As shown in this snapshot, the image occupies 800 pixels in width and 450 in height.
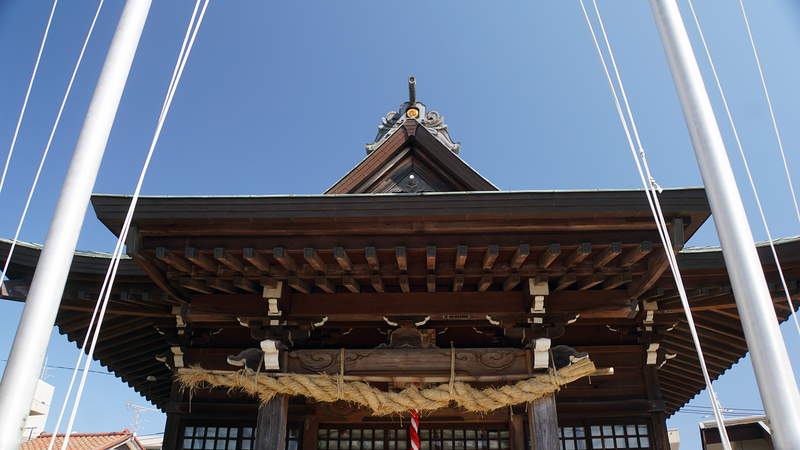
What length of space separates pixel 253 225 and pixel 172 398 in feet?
11.7

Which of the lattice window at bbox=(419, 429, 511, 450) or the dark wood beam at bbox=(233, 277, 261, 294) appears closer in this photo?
the dark wood beam at bbox=(233, 277, 261, 294)

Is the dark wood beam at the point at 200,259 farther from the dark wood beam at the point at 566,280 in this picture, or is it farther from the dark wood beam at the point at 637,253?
the dark wood beam at the point at 637,253

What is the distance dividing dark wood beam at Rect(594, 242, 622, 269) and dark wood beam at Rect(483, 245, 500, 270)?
38.1 inches

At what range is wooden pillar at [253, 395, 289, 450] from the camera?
5180 millimetres

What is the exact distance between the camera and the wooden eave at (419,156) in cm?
705

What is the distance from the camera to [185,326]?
6547 mm

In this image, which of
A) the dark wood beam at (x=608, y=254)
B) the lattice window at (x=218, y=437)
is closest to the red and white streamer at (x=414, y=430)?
the lattice window at (x=218, y=437)

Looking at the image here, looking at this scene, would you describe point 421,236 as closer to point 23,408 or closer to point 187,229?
point 187,229

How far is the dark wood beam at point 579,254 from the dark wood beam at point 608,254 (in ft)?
0.53

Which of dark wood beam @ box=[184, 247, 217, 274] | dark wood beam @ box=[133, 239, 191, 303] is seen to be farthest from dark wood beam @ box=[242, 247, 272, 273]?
dark wood beam @ box=[133, 239, 191, 303]

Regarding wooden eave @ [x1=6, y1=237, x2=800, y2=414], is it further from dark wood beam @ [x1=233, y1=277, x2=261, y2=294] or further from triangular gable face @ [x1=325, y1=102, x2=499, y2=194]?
triangular gable face @ [x1=325, y1=102, x2=499, y2=194]

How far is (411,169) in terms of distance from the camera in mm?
7625

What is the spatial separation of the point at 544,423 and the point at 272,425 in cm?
266

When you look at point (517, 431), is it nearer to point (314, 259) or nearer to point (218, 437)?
point (314, 259)
